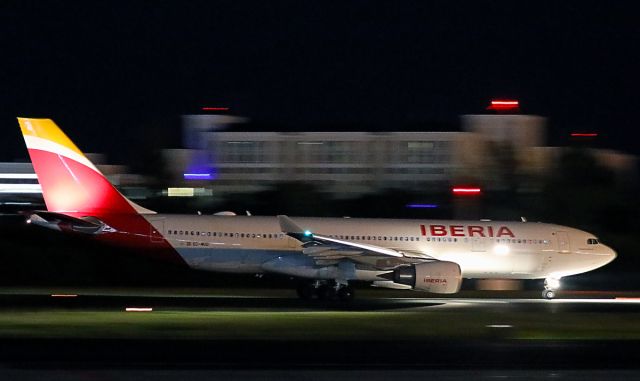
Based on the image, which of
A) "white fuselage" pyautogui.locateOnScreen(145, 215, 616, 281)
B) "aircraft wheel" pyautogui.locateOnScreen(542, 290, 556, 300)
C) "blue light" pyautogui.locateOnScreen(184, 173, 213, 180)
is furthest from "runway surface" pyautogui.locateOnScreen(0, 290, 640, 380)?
"blue light" pyautogui.locateOnScreen(184, 173, 213, 180)

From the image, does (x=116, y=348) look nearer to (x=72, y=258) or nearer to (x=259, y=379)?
(x=259, y=379)

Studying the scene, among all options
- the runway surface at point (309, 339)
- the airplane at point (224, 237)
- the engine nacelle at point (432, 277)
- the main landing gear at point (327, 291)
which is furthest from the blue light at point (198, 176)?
the runway surface at point (309, 339)

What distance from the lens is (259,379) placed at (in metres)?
13.7

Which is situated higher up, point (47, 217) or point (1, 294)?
point (47, 217)

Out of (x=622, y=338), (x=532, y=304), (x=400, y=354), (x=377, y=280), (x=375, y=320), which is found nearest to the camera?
(x=400, y=354)

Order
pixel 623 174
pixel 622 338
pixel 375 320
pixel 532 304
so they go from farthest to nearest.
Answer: pixel 623 174, pixel 532 304, pixel 375 320, pixel 622 338

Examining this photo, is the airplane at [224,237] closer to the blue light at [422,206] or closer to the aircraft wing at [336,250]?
the aircraft wing at [336,250]

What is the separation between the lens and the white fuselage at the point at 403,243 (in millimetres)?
31906

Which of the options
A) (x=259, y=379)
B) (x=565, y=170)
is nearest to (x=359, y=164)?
(x=565, y=170)

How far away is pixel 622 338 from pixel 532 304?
10.1 meters

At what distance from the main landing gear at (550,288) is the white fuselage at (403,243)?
22 cm

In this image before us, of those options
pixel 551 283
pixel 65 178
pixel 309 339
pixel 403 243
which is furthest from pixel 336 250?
pixel 309 339

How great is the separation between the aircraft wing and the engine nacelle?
1.32m

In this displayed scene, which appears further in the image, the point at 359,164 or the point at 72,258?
the point at 359,164
